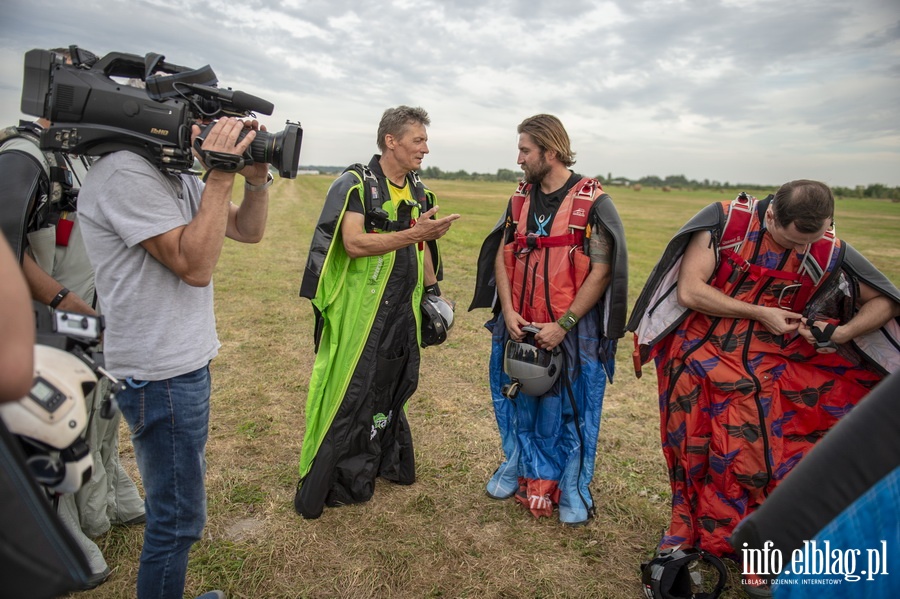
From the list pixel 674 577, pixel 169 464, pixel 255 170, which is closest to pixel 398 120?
pixel 255 170

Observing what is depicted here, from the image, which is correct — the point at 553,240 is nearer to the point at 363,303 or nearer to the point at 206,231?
the point at 363,303

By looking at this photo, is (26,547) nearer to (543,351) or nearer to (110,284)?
(110,284)

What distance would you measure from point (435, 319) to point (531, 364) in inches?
29.6

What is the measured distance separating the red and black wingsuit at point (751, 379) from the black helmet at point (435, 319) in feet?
4.64

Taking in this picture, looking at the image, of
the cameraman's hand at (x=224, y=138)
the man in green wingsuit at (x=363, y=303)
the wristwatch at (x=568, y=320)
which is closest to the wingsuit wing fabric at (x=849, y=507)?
the cameraman's hand at (x=224, y=138)

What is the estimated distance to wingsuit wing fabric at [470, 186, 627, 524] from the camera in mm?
3561

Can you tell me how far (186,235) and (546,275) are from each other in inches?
89.2

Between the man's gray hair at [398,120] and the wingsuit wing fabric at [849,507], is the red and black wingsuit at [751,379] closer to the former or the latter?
the man's gray hair at [398,120]

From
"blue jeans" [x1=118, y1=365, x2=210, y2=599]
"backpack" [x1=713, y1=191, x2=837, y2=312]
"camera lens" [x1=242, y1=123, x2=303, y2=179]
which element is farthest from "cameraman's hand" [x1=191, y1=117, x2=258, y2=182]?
"backpack" [x1=713, y1=191, x2=837, y2=312]

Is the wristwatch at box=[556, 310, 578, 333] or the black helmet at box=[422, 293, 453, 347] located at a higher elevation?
the wristwatch at box=[556, 310, 578, 333]

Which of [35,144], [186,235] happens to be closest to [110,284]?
[186,235]

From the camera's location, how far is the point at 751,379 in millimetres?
3172

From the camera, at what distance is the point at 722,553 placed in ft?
10.9

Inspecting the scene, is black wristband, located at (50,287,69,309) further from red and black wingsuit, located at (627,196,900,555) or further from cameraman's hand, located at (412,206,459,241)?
red and black wingsuit, located at (627,196,900,555)
